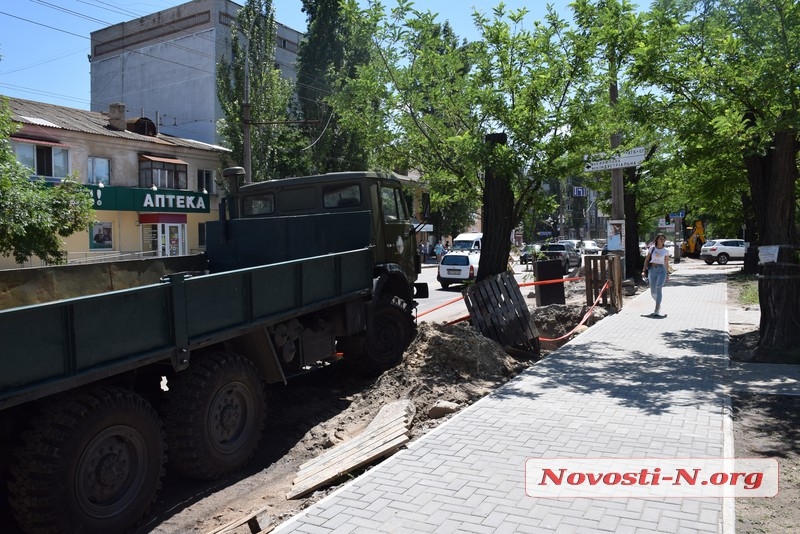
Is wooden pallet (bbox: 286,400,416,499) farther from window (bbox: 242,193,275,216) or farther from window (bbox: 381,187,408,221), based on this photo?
window (bbox: 242,193,275,216)

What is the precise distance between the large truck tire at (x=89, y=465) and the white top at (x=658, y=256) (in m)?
11.3

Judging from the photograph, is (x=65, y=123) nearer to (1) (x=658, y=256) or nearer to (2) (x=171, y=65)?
(2) (x=171, y=65)

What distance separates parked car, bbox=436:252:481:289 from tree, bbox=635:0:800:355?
44.5ft

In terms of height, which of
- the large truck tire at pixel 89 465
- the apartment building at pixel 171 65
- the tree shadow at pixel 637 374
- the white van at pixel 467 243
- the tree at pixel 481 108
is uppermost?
the apartment building at pixel 171 65

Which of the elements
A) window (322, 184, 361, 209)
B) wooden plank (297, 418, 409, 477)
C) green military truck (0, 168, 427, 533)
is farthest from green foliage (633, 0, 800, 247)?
wooden plank (297, 418, 409, 477)

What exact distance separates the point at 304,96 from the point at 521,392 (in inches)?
1217

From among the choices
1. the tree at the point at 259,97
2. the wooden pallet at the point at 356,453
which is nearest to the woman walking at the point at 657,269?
the wooden pallet at the point at 356,453

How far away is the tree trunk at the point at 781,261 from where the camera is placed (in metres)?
8.80

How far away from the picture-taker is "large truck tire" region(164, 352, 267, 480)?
15.9 ft

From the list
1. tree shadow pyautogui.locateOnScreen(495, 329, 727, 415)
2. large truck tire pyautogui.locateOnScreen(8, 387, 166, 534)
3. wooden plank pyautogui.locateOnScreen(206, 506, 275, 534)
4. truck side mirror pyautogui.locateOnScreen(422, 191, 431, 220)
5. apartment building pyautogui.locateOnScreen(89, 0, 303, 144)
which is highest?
apartment building pyautogui.locateOnScreen(89, 0, 303, 144)

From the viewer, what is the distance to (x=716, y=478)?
4504 mm

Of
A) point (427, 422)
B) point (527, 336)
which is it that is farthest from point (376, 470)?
point (527, 336)
